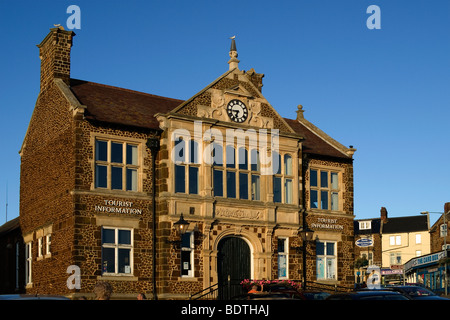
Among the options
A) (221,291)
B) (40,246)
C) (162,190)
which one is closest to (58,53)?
(162,190)

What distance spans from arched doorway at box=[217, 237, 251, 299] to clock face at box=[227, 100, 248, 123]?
5525 millimetres

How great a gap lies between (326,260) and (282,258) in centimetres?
330

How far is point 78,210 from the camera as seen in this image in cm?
2777

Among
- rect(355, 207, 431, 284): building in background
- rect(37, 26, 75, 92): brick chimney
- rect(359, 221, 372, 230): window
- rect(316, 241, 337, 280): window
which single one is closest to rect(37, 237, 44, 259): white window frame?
rect(37, 26, 75, 92): brick chimney

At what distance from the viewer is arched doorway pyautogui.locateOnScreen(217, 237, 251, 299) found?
3103 cm

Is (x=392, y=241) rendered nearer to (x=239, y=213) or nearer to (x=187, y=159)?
(x=239, y=213)

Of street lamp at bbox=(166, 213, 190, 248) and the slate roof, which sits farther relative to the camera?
the slate roof

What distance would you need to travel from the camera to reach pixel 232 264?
31.6 m

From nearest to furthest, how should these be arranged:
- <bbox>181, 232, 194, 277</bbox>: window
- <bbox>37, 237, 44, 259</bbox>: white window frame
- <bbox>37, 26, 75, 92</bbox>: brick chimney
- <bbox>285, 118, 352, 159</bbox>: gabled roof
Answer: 1. <bbox>181, 232, 194, 277</bbox>: window
2. <bbox>37, 237, 44, 259</bbox>: white window frame
3. <bbox>37, 26, 75, 92</bbox>: brick chimney
4. <bbox>285, 118, 352, 159</bbox>: gabled roof

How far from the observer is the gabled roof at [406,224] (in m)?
93.4

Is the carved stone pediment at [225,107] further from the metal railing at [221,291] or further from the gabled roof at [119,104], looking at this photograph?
the metal railing at [221,291]

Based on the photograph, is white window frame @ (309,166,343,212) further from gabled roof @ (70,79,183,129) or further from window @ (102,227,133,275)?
window @ (102,227,133,275)
